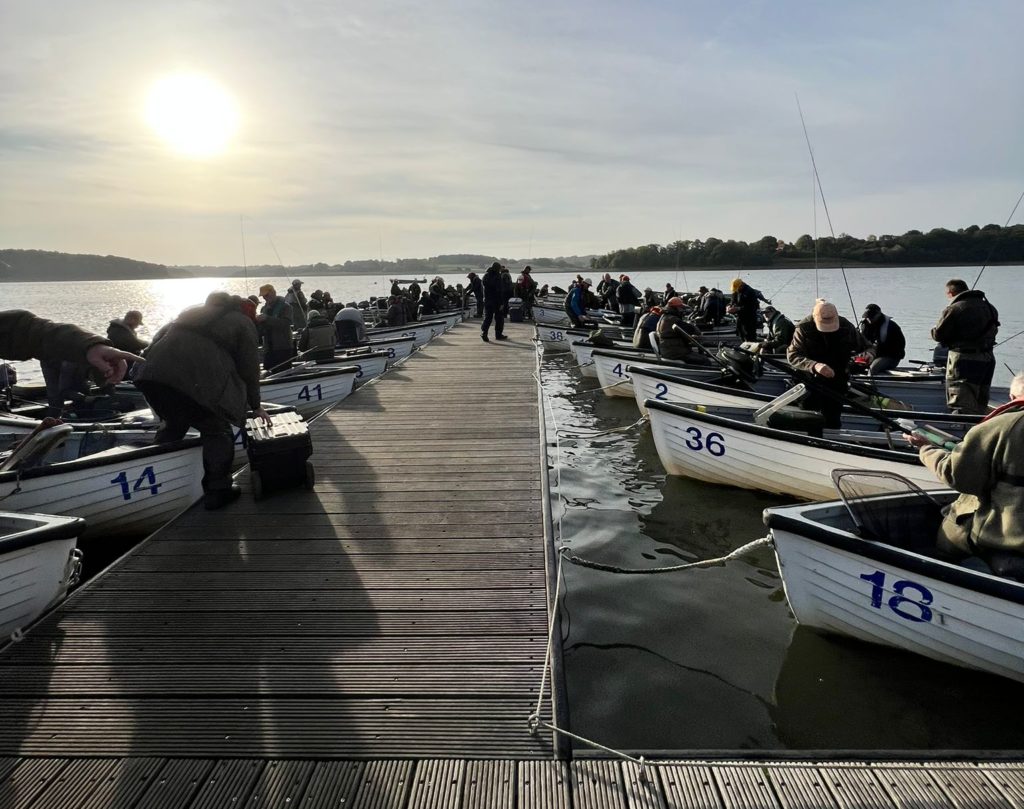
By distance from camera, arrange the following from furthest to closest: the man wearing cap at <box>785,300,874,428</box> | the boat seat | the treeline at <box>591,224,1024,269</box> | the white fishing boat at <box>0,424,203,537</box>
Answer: the treeline at <box>591,224,1024,269</box>, the man wearing cap at <box>785,300,874,428</box>, the white fishing boat at <box>0,424,203,537</box>, the boat seat

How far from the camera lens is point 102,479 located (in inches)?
216

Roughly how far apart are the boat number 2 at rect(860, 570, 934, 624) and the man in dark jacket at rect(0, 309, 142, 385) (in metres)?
6.31

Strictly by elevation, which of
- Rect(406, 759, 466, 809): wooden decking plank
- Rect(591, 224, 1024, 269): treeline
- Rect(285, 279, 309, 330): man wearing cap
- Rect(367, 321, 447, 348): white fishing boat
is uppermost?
Rect(591, 224, 1024, 269): treeline

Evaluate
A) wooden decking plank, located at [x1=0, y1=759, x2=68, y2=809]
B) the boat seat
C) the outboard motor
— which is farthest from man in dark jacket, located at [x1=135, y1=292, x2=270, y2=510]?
the outboard motor

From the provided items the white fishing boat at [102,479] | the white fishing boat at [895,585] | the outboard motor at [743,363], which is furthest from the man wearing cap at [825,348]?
the white fishing boat at [102,479]

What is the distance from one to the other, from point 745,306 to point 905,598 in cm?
1177

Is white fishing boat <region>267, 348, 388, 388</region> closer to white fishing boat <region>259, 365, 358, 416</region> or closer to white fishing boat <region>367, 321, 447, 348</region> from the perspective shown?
white fishing boat <region>259, 365, 358, 416</region>

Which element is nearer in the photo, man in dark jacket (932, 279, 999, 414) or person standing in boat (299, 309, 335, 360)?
man in dark jacket (932, 279, 999, 414)

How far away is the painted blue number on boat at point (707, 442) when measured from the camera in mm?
7012

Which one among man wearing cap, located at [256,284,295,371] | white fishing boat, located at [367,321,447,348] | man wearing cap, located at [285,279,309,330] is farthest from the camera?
white fishing boat, located at [367,321,447,348]

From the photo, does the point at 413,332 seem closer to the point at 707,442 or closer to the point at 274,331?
the point at 274,331

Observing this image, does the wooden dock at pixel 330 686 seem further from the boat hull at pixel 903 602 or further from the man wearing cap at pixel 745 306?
the man wearing cap at pixel 745 306

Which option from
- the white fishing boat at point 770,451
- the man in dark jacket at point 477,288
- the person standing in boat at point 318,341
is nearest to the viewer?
the white fishing boat at point 770,451

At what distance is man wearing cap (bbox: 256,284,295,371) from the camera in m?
11.7
